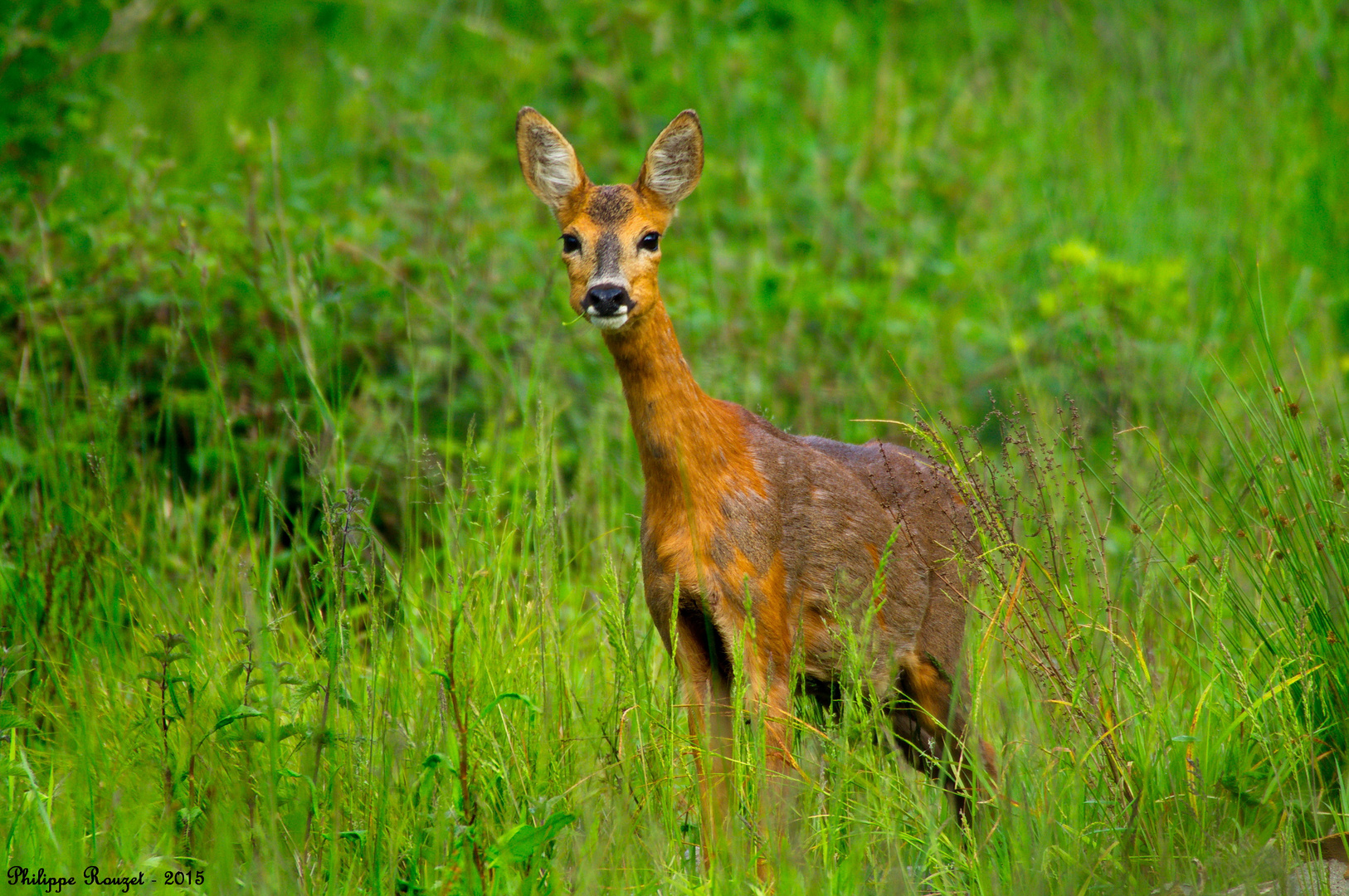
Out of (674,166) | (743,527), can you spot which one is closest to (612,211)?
(674,166)

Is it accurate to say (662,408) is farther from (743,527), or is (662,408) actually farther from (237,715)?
(237,715)

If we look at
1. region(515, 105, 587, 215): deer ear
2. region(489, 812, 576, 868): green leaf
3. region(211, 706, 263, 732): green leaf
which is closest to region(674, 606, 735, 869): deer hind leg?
region(489, 812, 576, 868): green leaf

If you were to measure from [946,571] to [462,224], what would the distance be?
337 cm

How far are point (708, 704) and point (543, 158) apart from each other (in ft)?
5.89

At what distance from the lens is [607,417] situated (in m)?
5.92

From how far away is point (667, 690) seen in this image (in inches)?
153

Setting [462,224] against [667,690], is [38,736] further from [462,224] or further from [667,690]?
[462,224]

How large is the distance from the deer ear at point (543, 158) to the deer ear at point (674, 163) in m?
0.23

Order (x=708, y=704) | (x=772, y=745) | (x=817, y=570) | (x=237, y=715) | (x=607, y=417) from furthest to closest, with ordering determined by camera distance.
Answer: (x=607, y=417) → (x=817, y=570) → (x=772, y=745) → (x=708, y=704) → (x=237, y=715)

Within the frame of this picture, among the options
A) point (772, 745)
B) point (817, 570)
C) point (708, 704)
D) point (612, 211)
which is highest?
point (612, 211)

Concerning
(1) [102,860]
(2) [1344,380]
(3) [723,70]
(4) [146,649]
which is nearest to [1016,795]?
(1) [102,860]

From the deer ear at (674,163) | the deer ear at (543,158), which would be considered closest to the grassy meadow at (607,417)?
the deer ear at (543,158)

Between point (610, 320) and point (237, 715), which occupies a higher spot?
point (610, 320)

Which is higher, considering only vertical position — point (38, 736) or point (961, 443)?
point (961, 443)
